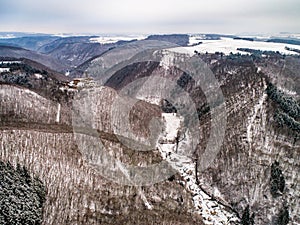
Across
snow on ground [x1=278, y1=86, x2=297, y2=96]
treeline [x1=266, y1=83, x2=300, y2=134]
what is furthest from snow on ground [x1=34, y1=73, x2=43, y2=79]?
snow on ground [x1=278, y1=86, x2=297, y2=96]

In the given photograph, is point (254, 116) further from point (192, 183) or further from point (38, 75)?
point (38, 75)

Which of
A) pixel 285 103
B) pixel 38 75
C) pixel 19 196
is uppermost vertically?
pixel 285 103

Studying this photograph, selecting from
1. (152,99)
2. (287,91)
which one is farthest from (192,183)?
(152,99)

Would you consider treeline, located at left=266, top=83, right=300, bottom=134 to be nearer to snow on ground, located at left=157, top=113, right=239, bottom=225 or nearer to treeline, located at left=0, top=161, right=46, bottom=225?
snow on ground, located at left=157, top=113, right=239, bottom=225

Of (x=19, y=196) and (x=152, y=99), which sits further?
(x=152, y=99)

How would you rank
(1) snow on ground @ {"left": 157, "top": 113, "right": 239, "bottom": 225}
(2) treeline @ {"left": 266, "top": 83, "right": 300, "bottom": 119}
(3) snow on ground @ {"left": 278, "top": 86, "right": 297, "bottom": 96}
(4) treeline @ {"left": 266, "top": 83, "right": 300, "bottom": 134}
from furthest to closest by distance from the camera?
(3) snow on ground @ {"left": 278, "top": 86, "right": 297, "bottom": 96}
(2) treeline @ {"left": 266, "top": 83, "right": 300, "bottom": 119}
(4) treeline @ {"left": 266, "top": 83, "right": 300, "bottom": 134}
(1) snow on ground @ {"left": 157, "top": 113, "right": 239, "bottom": 225}

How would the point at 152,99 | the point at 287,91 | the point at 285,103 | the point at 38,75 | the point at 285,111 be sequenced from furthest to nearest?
1. the point at 152,99
2. the point at 38,75
3. the point at 287,91
4. the point at 285,103
5. the point at 285,111

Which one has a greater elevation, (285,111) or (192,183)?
(285,111)

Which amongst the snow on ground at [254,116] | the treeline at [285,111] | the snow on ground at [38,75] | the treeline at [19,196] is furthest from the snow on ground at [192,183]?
the snow on ground at [38,75]

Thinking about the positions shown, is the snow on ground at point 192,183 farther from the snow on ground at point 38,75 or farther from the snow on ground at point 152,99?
the snow on ground at point 38,75
